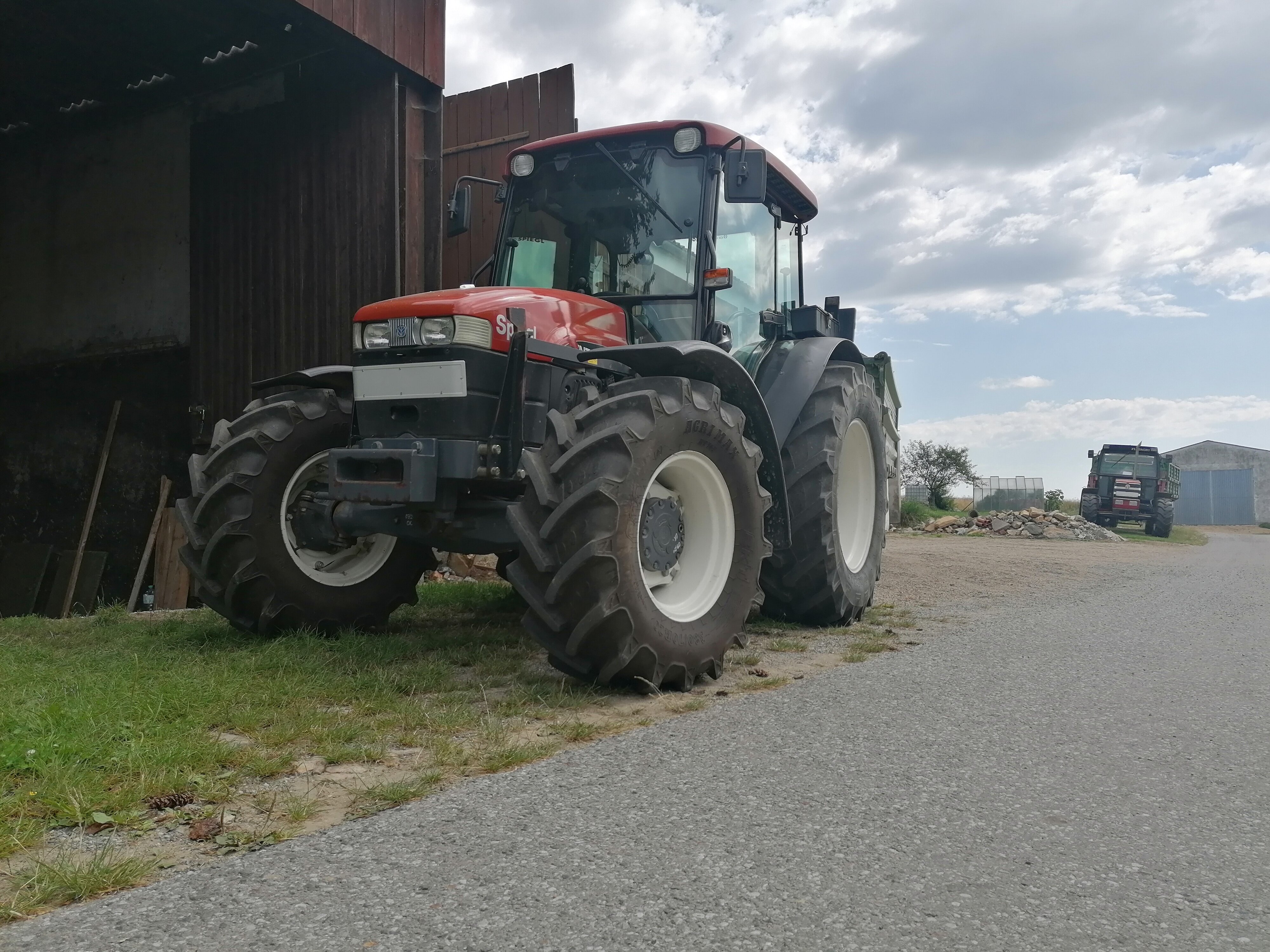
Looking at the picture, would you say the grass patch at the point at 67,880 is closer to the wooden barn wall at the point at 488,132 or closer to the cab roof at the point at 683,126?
the cab roof at the point at 683,126

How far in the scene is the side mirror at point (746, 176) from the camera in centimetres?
451

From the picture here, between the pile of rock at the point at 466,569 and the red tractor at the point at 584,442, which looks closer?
the red tractor at the point at 584,442

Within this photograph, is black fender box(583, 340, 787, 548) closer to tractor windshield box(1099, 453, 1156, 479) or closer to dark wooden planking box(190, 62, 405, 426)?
dark wooden planking box(190, 62, 405, 426)

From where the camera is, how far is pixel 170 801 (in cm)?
242

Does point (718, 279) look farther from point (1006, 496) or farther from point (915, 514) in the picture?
point (1006, 496)

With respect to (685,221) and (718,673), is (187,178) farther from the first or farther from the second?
(718,673)

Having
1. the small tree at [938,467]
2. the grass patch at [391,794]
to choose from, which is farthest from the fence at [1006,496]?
the grass patch at [391,794]

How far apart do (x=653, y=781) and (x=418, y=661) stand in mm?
1968

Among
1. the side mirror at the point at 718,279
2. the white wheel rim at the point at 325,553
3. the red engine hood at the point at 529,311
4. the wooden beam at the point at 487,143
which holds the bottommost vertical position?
the white wheel rim at the point at 325,553

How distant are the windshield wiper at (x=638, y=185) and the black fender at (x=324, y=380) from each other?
1.70 m

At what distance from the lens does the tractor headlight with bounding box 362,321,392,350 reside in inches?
163

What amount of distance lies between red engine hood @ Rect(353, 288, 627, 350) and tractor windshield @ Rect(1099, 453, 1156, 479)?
2496 cm

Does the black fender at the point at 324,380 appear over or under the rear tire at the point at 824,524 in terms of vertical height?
over

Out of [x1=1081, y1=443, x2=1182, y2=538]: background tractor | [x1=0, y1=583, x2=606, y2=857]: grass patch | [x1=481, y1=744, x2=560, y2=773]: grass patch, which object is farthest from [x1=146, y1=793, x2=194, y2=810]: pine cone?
[x1=1081, y1=443, x2=1182, y2=538]: background tractor
